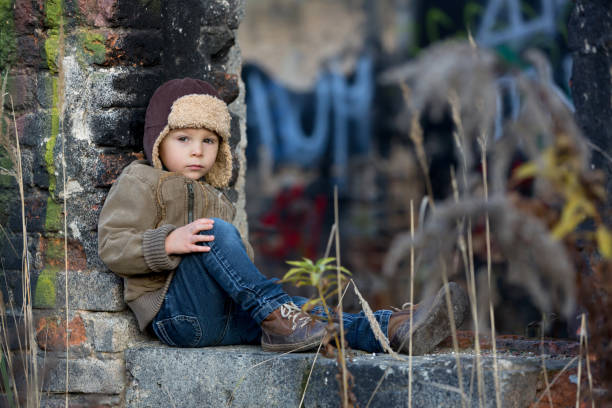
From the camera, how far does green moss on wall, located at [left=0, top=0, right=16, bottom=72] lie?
10.4 feet

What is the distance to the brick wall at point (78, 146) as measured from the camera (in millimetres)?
2963

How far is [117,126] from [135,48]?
0.96 feet

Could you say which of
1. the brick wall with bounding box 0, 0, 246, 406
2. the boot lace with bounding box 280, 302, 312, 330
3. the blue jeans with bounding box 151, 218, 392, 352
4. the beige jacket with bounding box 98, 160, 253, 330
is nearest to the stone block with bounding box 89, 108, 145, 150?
the brick wall with bounding box 0, 0, 246, 406

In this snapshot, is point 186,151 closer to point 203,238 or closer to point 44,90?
point 203,238

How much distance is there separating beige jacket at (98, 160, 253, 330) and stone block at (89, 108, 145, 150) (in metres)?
0.12

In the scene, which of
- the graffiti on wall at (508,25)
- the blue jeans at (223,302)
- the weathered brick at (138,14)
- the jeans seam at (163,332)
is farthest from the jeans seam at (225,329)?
the graffiti on wall at (508,25)

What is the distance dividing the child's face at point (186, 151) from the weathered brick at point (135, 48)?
33cm

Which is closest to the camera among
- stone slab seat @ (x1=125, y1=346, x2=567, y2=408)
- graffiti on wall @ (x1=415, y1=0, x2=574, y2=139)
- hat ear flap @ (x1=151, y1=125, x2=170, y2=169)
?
stone slab seat @ (x1=125, y1=346, x2=567, y2=408)

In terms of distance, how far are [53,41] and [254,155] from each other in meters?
3.80

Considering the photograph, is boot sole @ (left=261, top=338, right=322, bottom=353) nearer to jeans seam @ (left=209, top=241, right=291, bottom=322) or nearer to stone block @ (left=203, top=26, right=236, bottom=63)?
jeans seam @ (left=209, top=241, right=291, bottom=322)

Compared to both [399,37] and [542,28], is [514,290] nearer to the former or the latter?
[542,28]

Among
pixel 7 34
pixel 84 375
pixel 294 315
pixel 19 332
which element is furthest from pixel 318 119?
pixel 294 315

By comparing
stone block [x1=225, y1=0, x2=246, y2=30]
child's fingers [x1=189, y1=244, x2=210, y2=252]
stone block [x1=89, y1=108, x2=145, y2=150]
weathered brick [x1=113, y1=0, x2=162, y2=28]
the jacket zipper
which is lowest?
child's fingers [x1=189, y1=244, x2=210, y2=252]

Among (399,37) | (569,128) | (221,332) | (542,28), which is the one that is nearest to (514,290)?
(542,28)
